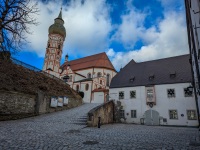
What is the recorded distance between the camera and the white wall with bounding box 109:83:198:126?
1934cm

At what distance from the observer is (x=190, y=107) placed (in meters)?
19.2

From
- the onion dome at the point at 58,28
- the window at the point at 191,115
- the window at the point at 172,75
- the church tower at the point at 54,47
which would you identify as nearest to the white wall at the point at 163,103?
the window at the point at 191,115

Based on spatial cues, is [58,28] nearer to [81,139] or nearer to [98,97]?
[98,97]

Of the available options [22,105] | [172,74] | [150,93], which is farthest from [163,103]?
[22,105]

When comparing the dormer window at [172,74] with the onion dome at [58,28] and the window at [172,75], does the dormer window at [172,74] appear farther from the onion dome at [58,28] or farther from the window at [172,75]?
the onion dome at [58,28]

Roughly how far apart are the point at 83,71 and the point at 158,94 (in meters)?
27.0

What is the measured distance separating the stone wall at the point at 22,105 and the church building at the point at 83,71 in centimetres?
1743

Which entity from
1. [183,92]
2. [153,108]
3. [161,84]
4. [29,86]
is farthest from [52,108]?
[183,92]

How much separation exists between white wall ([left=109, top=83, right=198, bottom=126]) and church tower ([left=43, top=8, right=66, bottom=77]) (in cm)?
3197

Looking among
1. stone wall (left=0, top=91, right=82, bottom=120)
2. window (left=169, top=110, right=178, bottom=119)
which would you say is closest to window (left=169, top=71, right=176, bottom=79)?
window (left=169, top=110, right=178, bottom=119)

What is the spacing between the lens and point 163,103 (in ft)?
69.4

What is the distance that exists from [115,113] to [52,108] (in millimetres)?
Result: 9194

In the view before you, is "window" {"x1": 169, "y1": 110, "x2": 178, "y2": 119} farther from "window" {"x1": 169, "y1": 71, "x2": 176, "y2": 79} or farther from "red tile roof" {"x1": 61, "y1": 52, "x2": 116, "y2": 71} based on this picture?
"red tile roof" {"x1": 61, "y1": 52, "x2": 116, "y2": 71}

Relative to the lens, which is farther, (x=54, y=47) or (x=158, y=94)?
(x=54, y=47)
